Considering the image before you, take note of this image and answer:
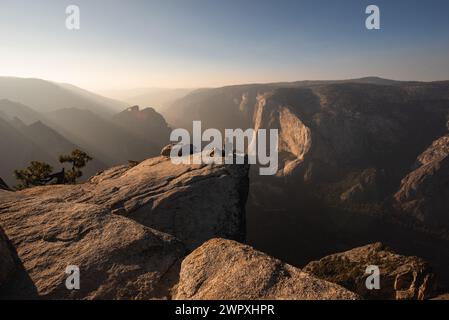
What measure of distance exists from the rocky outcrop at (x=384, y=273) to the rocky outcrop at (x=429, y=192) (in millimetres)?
93691

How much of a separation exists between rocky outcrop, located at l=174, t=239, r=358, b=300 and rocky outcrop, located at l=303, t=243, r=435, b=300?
67.5ft

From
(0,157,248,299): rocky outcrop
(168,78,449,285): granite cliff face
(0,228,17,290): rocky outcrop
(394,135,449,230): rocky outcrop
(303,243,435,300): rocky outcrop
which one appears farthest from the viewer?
(394,135,449,230): rocky outcrop

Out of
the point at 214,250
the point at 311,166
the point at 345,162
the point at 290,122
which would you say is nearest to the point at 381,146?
the point at 345,162

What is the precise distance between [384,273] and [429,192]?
112507mm

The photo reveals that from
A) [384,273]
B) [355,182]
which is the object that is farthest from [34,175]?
[355,182]

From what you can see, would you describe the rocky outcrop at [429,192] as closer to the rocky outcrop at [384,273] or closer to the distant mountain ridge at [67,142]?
the rocky outcrop at [384,273]

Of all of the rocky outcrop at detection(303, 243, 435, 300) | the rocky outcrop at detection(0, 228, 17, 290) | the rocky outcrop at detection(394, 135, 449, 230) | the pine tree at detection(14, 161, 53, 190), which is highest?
the rocky outcrop at detection(0, 228, 17, 290)

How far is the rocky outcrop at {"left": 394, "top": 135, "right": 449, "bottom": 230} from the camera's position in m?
112

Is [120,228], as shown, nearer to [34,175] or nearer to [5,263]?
[5,263]

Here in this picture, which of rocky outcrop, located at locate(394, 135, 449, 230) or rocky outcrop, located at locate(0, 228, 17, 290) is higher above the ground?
rocky outcrop, located at locate(0, 228, 17, 290)

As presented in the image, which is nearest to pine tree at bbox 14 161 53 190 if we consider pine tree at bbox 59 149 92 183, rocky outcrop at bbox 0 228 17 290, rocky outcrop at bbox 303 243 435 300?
pine tree at bbox 59 149 92 183

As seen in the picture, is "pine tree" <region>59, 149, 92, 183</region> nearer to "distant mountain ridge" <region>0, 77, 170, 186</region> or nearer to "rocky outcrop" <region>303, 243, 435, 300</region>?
"rocky outcrop" <region>303, 243, 435, 300</region>

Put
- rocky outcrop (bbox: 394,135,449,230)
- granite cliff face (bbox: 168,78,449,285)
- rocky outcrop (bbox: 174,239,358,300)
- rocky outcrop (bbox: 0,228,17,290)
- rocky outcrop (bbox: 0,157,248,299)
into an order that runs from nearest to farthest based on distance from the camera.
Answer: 1. rocky outcrop (bbox: 174,239,358,300)
2. rocky outcrop (bbox: 0,228,17,290)
3. rocky outcrop (bbox: 0,157,248,299)
4. granite cliff face (bbox: 168,78,449,285)
5. rocky outcrop (bbox: 394,135,449,230)
